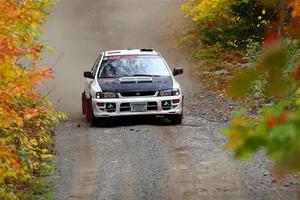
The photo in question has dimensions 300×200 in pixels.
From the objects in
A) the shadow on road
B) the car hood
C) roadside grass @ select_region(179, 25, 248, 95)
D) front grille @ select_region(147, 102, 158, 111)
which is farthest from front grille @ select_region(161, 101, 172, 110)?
roadside grass @ select_region(179, 25, 248, 95)

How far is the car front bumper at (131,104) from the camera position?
15.0 metres

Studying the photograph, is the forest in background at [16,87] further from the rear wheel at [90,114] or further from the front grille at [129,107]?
the rear wheel at [90,114]

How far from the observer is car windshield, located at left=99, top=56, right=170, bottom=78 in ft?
51.9

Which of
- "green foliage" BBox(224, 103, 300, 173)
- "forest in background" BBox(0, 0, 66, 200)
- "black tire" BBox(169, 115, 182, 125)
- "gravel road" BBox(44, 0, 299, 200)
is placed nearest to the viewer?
"green foliage" BBox(224, 103, 300, 173)

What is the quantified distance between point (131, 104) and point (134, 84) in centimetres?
53

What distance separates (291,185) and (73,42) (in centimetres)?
2677

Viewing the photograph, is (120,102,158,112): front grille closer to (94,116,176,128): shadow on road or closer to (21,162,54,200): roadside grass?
(94,116,176,128): shadow on road

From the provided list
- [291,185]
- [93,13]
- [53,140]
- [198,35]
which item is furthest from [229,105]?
[93,13]

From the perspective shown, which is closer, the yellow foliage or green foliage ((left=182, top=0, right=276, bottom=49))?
green foliage ((left=182, top=0, right=276, bottom=49))

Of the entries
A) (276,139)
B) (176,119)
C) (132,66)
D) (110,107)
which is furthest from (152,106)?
(276,139)

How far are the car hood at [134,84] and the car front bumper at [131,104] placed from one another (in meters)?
0.24

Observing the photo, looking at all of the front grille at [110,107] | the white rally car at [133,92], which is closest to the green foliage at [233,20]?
the white rally car at [133,92]

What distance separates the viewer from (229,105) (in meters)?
19.2

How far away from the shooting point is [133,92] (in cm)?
1509
